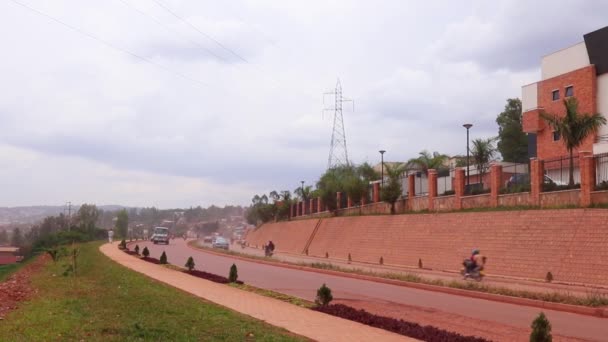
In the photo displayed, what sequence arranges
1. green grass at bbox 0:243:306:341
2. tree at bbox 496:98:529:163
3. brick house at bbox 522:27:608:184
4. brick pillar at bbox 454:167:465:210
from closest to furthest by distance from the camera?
green grass at bbox 0:243:306:341 < brick pillar at bbox 454:167:465:210 < brick house at bbox 522:27:608:184 < tree at bbox 496:98:529:163

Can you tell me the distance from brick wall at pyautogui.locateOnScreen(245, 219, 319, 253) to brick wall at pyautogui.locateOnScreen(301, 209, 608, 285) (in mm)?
15352

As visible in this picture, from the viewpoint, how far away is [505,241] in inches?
1014

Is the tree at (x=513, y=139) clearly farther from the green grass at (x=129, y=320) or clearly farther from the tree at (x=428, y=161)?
the green grass at (x=129, y=320)

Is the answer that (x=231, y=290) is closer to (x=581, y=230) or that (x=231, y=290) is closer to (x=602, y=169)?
(x=581, y=230)

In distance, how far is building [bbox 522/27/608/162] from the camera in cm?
3872

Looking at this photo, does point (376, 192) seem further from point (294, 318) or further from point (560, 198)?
point (294, 318)

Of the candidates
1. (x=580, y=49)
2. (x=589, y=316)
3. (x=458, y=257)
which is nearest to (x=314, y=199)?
(x=580, y=49)

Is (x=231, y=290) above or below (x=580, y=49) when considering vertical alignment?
below

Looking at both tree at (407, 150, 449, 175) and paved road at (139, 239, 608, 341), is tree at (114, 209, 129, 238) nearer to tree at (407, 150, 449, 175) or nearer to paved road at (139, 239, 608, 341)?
tree at (407, 150, 449, 175)

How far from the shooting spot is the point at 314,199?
203ft

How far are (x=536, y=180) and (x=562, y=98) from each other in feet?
55.8

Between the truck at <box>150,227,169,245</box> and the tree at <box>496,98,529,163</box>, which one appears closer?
the tree at <box>496,98,529,163</box>

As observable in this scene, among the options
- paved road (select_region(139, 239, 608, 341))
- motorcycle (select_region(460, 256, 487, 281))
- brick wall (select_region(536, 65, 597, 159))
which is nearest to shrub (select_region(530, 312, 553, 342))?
paved road (select_region(139, 239, 608, 341))

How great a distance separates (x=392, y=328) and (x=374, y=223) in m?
29.0
